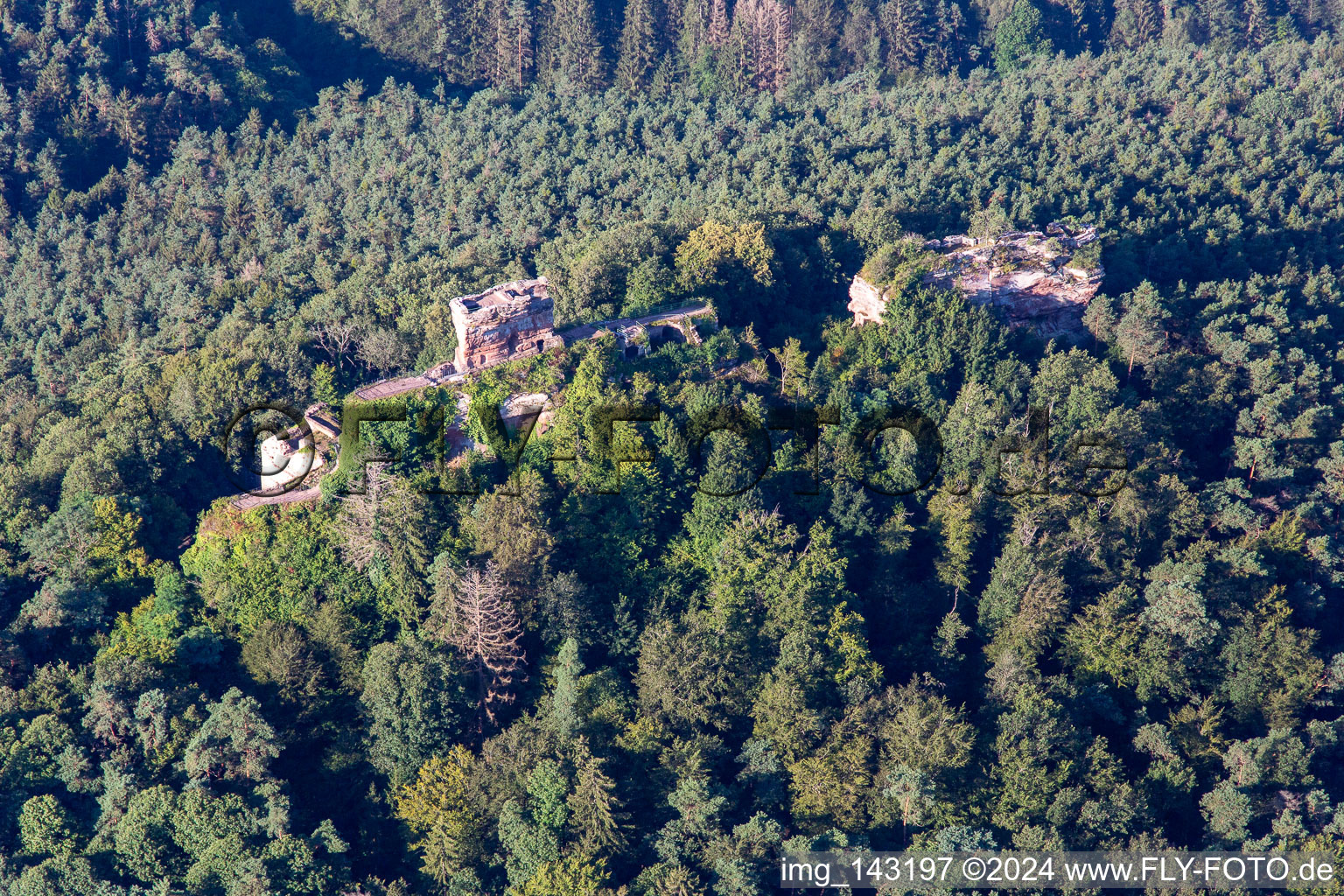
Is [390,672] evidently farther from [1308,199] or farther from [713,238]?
[1308,199]

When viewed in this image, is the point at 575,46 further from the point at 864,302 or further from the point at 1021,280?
the point at 1021,280

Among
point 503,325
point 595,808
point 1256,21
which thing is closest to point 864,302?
point 503,325

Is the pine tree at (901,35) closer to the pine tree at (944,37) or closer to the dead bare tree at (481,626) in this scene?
the pine tree at (944,37)

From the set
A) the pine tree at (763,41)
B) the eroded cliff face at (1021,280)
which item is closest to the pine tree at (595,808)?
the eroded cliff face at (1021,280)

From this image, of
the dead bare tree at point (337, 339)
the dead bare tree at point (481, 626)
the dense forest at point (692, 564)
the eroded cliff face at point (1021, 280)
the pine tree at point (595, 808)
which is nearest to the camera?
the pine tree at point (595, 808)

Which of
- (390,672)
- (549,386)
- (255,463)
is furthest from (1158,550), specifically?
(255,463)
